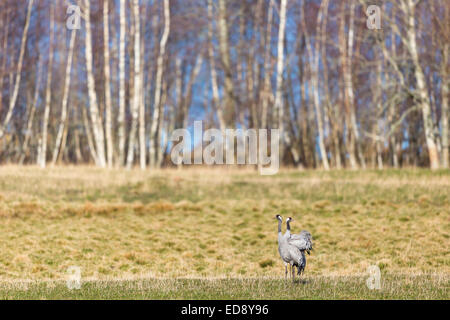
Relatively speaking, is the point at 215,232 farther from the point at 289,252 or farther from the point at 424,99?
the point at 424,99

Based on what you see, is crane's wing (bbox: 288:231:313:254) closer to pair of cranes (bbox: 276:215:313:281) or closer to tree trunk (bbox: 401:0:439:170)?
pair of cranes (bbox: 276:215:313:281)

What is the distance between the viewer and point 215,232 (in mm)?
17656

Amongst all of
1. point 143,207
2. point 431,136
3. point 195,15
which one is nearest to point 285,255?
point 143,207

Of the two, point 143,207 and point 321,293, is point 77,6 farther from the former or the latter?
point 321,293

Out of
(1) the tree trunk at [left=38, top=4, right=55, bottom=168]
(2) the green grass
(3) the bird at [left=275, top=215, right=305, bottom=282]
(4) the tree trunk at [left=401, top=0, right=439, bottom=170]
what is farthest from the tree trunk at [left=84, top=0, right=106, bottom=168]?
(3) the bird at [left=275, top=215, right=305, bottom=282]

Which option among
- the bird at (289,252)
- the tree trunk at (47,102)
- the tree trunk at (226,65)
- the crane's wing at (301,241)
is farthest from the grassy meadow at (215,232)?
the tree trunk at (47,102)

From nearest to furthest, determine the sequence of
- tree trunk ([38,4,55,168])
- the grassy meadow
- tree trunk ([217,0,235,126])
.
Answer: the grassy meadow < tree trunk ([217,0,235,126]) < tree trunk ([38,4,55,168])

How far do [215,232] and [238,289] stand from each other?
28.3 feet

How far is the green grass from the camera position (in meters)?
8.46

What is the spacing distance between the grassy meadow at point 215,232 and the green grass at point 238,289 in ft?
0.09

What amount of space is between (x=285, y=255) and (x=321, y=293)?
0.90 metres

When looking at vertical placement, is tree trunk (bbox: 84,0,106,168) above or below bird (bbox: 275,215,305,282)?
above

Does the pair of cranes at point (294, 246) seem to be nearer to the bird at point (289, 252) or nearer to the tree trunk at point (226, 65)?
the bird at point (289, 252)

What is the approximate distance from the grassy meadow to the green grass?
3cm
